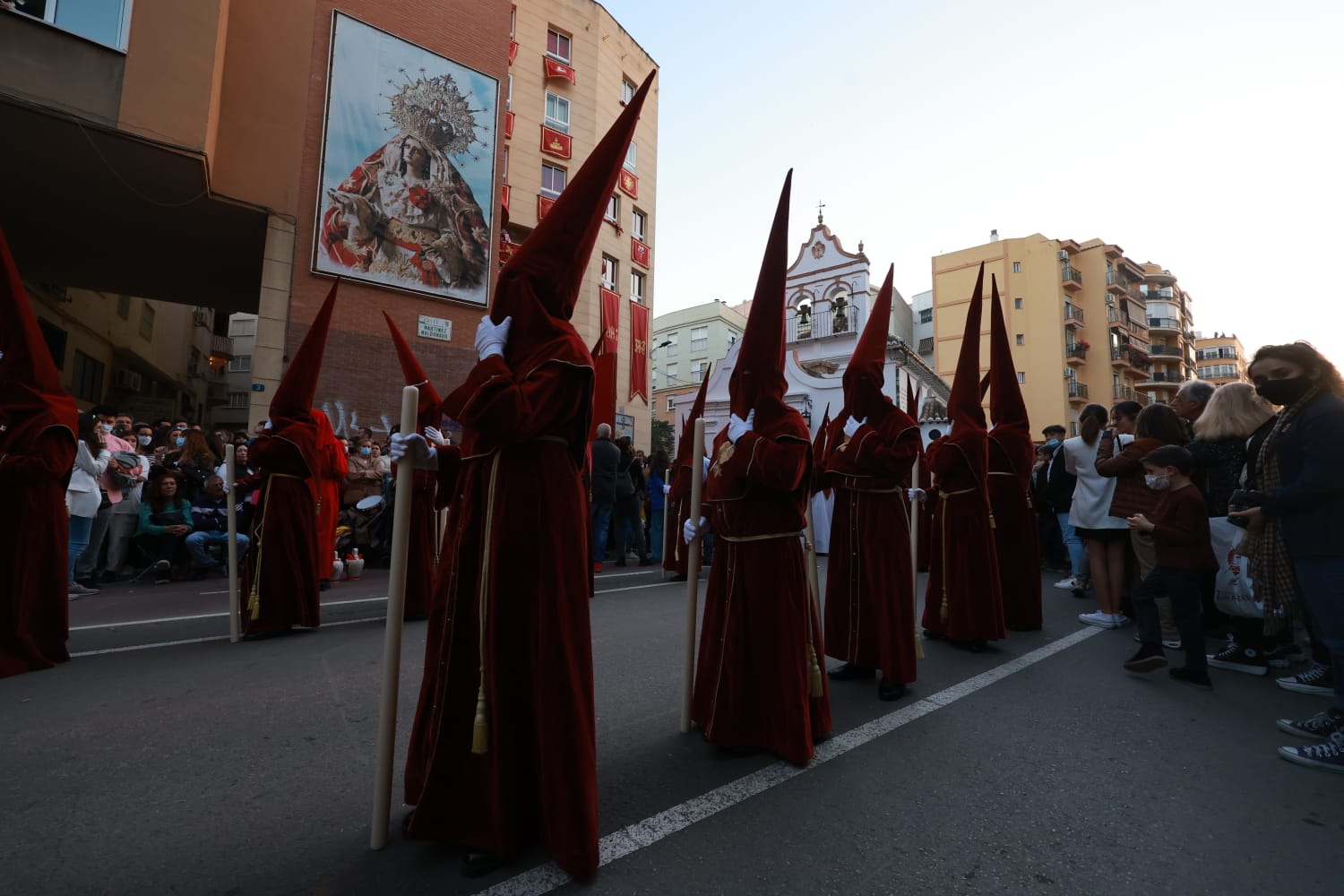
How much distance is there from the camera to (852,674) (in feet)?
15.0

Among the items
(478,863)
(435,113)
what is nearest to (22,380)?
(478,863)

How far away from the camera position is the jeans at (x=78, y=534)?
24.5ft

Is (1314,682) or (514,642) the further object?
(1314,682)

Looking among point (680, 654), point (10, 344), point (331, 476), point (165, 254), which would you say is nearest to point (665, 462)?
point (331, 476)

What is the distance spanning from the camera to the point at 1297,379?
3.56 m

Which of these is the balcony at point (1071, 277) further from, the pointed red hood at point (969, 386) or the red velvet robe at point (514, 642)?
the red velvet robe at point (514, 642)

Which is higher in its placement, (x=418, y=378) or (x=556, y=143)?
(x=556, y=143)

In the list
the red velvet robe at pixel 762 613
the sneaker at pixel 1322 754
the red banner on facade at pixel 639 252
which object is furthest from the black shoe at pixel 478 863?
the red banner on facade at pixel 639 252

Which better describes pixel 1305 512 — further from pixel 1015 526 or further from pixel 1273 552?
pixel 1015 526

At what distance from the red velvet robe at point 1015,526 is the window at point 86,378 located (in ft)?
63.5

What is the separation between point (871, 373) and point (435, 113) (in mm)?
15258

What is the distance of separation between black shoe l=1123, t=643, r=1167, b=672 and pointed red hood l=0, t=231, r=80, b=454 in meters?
7.68

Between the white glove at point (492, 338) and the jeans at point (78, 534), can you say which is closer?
the white glove at point (492, 338)

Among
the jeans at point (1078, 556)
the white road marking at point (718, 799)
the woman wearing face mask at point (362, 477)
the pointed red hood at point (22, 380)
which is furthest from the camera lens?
the woman wearing face mask at point (362, 477)
